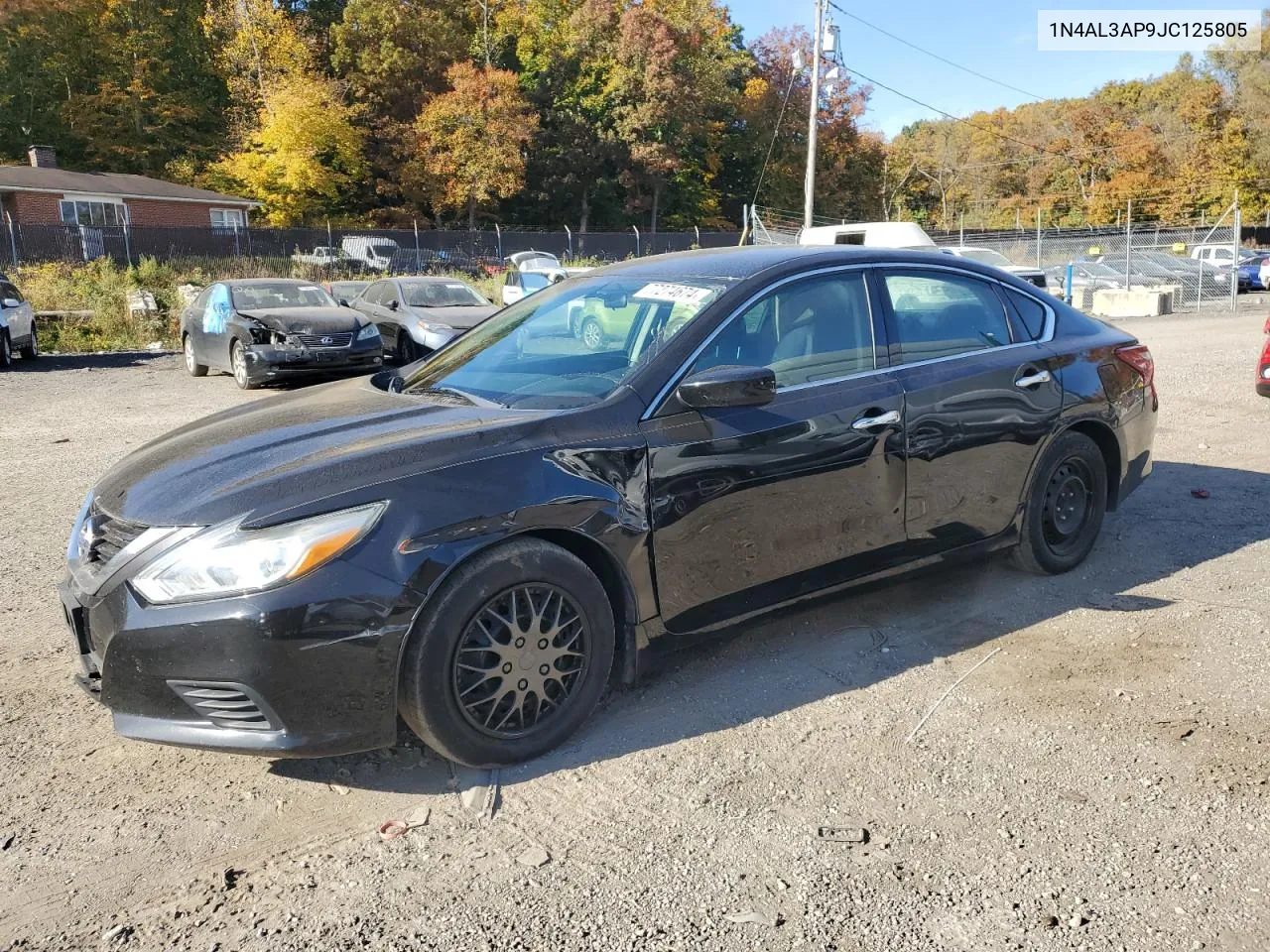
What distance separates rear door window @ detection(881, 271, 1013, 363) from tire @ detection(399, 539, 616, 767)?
1888 mm

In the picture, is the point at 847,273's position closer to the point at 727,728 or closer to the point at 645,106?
the point at 727,728

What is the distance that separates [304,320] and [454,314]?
271 centimetres

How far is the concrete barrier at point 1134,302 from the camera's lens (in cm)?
2425

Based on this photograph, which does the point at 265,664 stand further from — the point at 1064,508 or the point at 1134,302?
the point at 1134,302

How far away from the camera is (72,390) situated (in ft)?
44.2

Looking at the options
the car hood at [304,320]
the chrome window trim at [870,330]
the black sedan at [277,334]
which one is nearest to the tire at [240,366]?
the black sedan at [277,334]

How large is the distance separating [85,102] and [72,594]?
5411 centimetres

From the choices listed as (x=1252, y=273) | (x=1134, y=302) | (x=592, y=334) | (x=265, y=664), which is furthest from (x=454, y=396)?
(x=1252, y=273)

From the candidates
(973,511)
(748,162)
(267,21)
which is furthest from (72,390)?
(748,162)

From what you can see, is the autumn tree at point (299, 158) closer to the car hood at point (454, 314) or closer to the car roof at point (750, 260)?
the car hood at point (454, 314)

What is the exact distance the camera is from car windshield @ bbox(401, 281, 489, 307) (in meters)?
15.9

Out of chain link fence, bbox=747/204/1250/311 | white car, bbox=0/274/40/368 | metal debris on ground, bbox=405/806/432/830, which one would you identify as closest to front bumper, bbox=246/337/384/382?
white car, bbox=0/274/40/368

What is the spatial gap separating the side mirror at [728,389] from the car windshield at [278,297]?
11.6 metres

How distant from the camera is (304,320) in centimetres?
1326
